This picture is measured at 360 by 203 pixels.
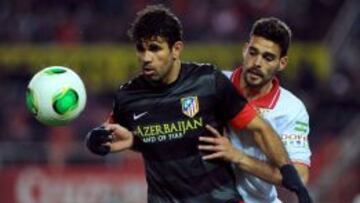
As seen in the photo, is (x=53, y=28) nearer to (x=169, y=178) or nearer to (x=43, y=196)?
(x=43, y=196)

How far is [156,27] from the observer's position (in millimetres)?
7098

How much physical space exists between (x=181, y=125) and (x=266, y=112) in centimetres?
65

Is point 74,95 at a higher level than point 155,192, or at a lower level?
higher

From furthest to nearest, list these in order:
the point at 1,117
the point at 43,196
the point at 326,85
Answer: the point at 326,85 → the point at 1,117 → the point at 43,196

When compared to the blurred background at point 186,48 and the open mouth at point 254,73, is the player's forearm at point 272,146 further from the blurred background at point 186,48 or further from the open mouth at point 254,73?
the blurred background at point 186,48

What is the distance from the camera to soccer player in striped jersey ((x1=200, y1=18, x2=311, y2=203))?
7.39 meters

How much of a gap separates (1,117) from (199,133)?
361 inches

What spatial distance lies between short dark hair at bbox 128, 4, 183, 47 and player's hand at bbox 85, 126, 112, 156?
1.99 ft

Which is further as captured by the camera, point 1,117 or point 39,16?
point 39,16

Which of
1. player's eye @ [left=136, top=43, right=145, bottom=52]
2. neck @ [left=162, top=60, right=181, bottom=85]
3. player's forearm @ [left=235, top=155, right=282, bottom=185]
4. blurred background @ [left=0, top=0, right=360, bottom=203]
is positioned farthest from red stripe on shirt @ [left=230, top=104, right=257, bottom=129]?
blurred background @ [left=0, top=0, right=360, bottom=203]

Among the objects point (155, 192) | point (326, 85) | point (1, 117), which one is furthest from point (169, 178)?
point (326, 85)

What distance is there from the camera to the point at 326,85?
17.9 meters

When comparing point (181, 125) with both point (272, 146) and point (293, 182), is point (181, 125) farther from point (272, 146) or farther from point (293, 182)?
point (293, 182)

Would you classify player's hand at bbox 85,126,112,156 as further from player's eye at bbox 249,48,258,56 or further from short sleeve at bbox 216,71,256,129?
player's eye at bbox 249,48,258,56
